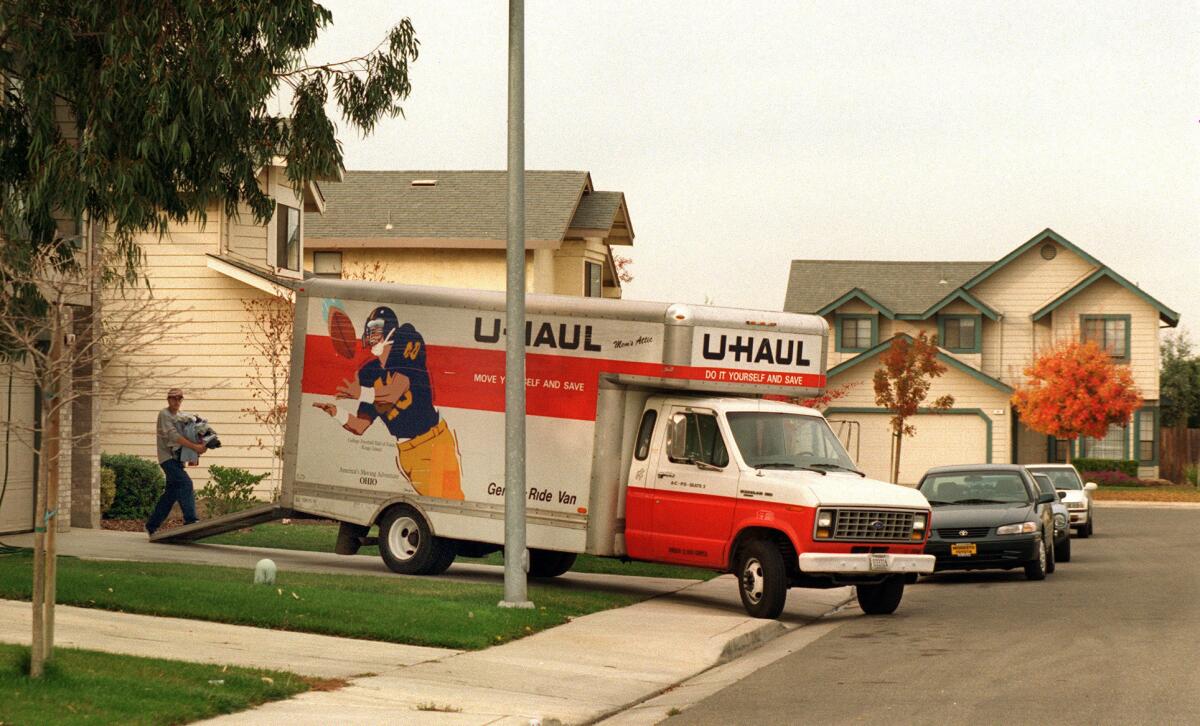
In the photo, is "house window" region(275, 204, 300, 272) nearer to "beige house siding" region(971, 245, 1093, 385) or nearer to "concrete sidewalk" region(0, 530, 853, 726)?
"concrete sidewalk" region(0, 530, 853, 726)

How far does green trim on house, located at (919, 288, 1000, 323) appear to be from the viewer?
2224 inches

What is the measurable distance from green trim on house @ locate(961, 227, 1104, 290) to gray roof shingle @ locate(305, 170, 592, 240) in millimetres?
18641

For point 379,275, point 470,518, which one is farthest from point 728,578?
point 379,275

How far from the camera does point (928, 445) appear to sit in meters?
54.2

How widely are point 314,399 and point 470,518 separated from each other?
2517mm

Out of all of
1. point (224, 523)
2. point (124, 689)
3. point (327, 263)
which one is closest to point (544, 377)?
point (224, 523)

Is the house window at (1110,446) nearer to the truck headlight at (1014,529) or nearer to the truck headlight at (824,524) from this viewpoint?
the truck headlight at (1014,529)

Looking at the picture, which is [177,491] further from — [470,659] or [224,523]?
Result: [470,659]

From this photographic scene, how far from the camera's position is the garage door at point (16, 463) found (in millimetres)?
20984

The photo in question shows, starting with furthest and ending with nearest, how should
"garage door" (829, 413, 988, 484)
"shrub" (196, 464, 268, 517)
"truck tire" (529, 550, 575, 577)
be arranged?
"garage door" (829, 413, 988, 484) < "shrub" (196, 464, 268, 517) < "truck tire" (529, 550, 575, 577)

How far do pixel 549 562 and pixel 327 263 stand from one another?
2389cm

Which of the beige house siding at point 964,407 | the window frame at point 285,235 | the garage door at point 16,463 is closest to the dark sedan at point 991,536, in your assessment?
the garage door at point 16,463

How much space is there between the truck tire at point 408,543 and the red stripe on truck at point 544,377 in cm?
145

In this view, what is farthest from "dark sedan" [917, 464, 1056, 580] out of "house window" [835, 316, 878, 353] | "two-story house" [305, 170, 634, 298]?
"house window" [835, 316, 878, 353]
